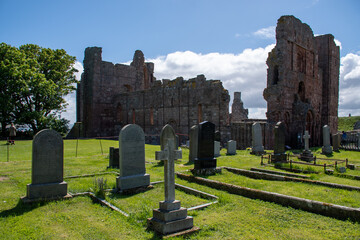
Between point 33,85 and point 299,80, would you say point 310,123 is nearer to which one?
point 299,80

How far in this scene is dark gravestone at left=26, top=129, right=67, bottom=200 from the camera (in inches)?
256

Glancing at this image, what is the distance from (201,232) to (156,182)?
11.8 feet

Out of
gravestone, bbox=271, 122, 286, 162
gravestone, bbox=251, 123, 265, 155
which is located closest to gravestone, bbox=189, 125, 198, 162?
gravestone, bbox=271, 122, 286, 162

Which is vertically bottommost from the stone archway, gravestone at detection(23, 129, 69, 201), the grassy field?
the grassy field

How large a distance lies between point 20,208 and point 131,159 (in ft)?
9.45

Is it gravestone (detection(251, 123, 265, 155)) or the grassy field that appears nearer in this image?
the grassy field

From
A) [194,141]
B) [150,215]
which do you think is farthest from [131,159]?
[194,141]

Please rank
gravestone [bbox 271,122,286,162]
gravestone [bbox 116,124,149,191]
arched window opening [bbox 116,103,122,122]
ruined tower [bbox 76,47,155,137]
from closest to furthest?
gravestone [bbox 116,124,149,191], gravestone [bbox 271,122,286,162], ruined tower [bbox 76,47,155,137], arched window opening [bbox 116,103,122,122]

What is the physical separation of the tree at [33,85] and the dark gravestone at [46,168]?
71.9 feet

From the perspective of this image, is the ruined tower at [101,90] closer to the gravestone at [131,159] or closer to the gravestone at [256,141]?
the gravestone at [256,141]

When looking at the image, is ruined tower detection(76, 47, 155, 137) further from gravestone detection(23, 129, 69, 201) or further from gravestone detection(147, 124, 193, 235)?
gravestone detection(147, 124, 193, 235)

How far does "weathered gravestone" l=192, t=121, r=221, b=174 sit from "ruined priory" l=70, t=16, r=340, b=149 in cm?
991

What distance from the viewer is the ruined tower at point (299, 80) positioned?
23.7m

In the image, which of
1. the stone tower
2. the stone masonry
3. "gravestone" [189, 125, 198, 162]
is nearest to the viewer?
"gravestone" [189, 125, 198, 162]
